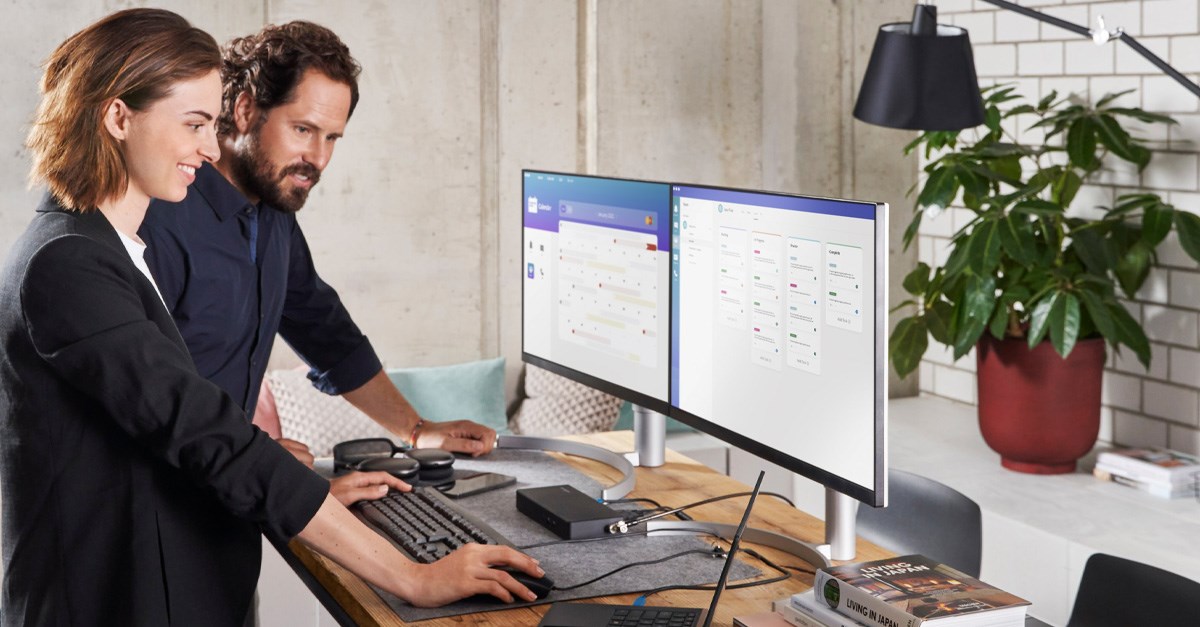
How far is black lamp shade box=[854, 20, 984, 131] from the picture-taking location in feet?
11.6

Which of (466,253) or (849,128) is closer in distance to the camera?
(466,253)

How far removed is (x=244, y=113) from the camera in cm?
228

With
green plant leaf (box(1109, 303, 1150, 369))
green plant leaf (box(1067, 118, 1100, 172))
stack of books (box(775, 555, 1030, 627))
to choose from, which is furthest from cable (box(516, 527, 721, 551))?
green plant leaf (box(1067, 118, 1100, 172))

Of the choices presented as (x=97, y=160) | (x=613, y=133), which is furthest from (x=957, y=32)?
(x=97, y=160)

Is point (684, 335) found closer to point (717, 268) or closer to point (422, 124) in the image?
point (717, 268)

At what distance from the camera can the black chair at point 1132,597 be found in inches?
76.8

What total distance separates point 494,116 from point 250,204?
2200 millimetres

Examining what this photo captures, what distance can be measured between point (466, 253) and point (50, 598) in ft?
9.38

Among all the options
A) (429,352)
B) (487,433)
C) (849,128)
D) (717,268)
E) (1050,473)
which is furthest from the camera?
(849,128)

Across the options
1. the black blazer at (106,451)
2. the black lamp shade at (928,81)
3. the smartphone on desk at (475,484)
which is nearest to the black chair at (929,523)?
the smartphone on desk at (475,484)

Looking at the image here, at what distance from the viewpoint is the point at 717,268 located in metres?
1.97

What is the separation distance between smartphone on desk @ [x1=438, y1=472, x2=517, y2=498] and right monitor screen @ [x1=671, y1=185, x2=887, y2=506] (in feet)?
1.30

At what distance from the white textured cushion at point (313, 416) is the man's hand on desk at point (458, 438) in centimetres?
144

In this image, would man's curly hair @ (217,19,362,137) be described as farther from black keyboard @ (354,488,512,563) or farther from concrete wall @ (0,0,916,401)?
concrete wall @ (0,0,916,401)
